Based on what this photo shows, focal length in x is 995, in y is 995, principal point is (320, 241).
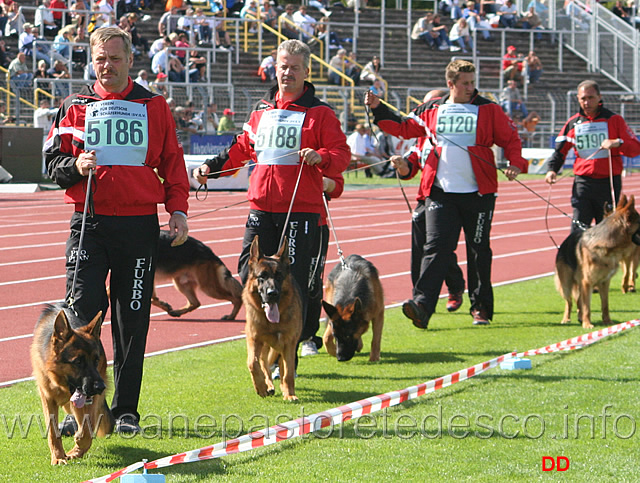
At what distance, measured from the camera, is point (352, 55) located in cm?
3588

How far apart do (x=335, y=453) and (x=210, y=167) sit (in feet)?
Answer: 9.12

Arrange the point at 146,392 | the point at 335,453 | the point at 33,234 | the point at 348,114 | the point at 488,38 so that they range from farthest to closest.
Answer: the point at 488,38
the point at 348,114
the point at 33,234
the point at 146,392
the point at 335,453

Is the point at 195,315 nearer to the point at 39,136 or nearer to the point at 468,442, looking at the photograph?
the point at 468,442

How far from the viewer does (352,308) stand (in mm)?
8469

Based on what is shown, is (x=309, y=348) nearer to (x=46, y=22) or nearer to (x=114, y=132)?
(x=114, y=132)

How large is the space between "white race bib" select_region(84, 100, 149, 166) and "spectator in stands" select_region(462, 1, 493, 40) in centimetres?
3611

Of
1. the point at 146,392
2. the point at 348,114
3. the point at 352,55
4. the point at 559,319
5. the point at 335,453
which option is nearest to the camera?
the point at 335,453

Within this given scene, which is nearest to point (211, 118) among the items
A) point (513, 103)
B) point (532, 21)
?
point (513, 103)

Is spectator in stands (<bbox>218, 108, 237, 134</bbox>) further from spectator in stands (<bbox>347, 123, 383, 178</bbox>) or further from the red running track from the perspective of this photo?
spectator in stands (<bbox>347, 123, 383, 178</bbox>)

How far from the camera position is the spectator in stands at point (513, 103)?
34.6 metres

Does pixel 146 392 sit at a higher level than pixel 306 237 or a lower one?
→ lower

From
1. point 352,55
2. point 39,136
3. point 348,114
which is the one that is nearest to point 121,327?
point 39,136

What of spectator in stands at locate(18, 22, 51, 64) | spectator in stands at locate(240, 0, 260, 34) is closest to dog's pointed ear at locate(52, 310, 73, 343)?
spectator in stands at locate(18, 22, 51, 64)

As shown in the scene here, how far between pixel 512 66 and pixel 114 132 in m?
33.2
